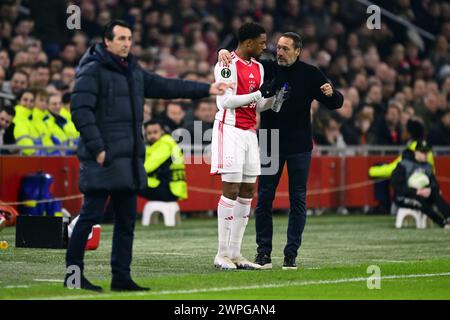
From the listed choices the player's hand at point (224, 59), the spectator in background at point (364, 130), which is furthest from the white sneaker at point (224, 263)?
the spectator in background at point (364, 130)

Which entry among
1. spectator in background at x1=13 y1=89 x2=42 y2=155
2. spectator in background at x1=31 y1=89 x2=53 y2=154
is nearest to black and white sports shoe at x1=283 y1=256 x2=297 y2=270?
spectator in background at x1=13 y1=89 x2=42 y2=155

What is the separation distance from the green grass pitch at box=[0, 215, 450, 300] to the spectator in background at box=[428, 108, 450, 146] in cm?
771

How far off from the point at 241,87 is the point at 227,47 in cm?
1525

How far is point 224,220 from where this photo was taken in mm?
12953

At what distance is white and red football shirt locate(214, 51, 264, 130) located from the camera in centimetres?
1271

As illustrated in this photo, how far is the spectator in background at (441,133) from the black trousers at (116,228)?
16904 mm

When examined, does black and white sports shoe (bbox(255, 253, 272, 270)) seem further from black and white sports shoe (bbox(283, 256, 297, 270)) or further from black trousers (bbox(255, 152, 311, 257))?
black and white sports shoe (bbox(283, 256, 297, 270))

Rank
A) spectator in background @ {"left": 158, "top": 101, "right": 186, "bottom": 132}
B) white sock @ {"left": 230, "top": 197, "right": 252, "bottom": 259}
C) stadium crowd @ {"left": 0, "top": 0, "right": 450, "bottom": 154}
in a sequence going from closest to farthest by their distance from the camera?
white sock @ {"left": 230, "top": 197, "right": 252, "bottom": 259} < stadium crowd @ {"left": 0, "top": 0, "right": 450, "bottom": 154} < spectator in background @ {"left": 158, "top": 101, "right": 186, "bottom": 132}

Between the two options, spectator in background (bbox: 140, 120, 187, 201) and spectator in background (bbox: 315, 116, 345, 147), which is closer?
spectator in background (bbox: 140, 120, 187, 201)

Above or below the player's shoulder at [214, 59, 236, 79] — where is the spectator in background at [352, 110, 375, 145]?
below

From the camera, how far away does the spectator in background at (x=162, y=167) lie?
20.9m

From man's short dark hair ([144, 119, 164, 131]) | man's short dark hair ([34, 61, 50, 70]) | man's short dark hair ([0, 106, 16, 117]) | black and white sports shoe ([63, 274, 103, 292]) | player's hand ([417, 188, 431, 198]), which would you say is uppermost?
man's short dark hair ([34, 61, 50, 70])

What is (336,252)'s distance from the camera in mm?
15547
